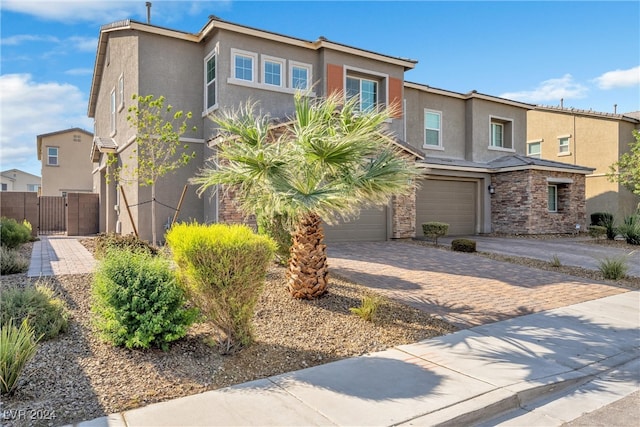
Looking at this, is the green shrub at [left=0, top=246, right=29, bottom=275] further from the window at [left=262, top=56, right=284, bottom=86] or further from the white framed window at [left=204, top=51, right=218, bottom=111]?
the window at [left=262, top=56, right=284, bottom=86]

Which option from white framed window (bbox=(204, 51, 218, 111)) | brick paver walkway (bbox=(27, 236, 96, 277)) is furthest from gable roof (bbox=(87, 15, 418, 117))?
brick paver walkway (bbox=(27, 236, 96, 277))

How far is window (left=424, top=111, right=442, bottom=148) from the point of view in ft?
67.8

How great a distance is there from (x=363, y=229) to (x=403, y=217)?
1.90m

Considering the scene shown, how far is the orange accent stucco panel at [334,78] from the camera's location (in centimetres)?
1609

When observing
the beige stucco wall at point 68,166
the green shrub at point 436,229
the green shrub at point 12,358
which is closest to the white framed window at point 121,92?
the green shrub at point 436,229

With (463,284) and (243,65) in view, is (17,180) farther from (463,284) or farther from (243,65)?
(463,284)

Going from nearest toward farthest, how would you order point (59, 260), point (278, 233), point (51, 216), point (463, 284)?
point (278, 233), point (463, 284), point (59, 260), point (51, 216)

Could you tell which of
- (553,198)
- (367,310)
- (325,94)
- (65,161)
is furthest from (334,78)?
(65,161)

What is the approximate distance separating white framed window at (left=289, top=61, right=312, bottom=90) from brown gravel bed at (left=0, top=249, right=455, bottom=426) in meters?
10.4

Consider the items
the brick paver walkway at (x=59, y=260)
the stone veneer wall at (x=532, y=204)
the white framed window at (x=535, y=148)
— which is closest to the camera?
the brick paver walkway at (x=59, y=260)

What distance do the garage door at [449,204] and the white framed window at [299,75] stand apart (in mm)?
6830

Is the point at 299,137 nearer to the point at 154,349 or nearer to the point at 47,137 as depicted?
→ the point at 154,349

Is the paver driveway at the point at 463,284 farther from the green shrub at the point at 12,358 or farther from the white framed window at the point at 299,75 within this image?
the white framed window at the point at 299,75

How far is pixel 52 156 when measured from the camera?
3006 cm
